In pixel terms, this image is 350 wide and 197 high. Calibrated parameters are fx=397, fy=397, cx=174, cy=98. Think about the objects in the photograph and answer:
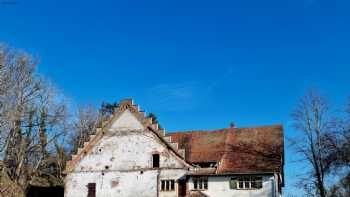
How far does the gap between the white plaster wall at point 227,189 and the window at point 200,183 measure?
265 millimetres

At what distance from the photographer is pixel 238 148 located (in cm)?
3603

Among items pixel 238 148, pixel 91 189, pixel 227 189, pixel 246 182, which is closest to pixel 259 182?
pixel 246 182

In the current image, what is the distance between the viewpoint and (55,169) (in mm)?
54875

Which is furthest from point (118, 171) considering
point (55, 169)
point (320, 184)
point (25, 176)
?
point (55, 169)

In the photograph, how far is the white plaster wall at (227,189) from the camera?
105 feet

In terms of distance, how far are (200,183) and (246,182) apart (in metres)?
3.92

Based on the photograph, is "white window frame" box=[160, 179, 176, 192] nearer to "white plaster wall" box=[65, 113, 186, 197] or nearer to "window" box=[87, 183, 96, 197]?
"white plaster wall" box=[65, 113, 186, 197]

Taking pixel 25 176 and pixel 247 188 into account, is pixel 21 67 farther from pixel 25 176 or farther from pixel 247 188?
pixel 247 188

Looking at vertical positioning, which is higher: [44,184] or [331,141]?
[331,141]

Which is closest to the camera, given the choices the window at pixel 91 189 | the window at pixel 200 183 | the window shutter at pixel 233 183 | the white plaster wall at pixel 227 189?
the white plaster wall at pixel 227 189

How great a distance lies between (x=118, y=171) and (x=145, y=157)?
283cm

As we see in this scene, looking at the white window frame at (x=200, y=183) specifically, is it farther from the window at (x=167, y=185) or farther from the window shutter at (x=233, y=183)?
the window shutter at (x=233, y=183)

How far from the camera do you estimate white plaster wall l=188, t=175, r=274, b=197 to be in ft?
105

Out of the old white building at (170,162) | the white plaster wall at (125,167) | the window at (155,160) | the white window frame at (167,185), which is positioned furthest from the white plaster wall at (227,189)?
the window at (155,160)
